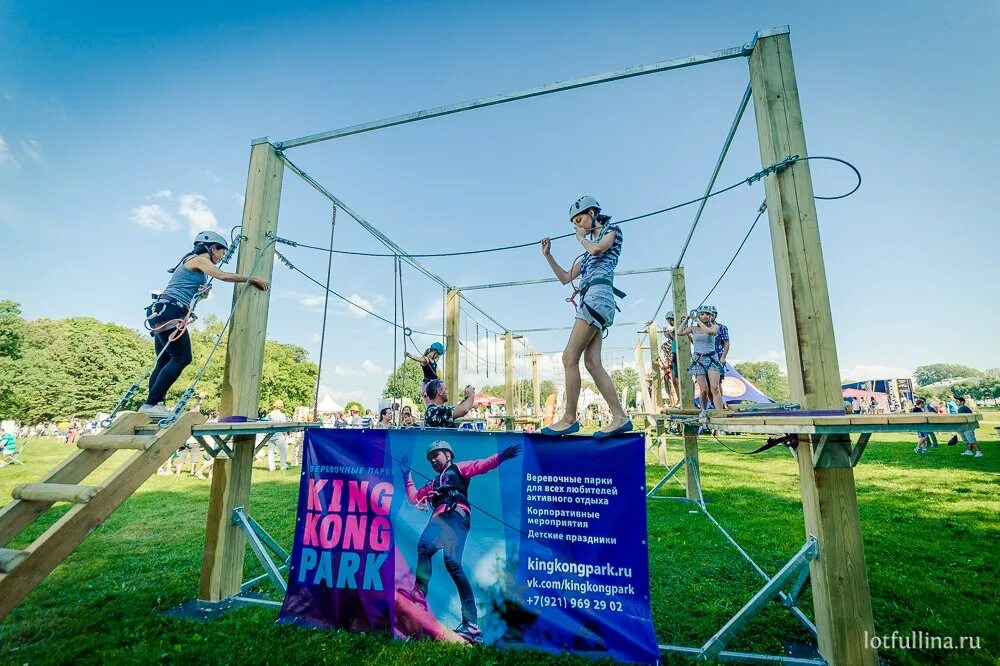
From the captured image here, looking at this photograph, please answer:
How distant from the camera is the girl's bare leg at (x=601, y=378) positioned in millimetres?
3412

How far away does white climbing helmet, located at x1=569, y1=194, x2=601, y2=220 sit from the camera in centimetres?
369

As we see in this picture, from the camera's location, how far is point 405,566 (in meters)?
3.41

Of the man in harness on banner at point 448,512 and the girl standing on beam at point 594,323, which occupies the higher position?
the girl standing on beam at point 594,323

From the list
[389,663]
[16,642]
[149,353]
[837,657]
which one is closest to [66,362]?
[149,353]

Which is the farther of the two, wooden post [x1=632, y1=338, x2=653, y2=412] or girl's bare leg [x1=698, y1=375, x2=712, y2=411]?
wooden post [x1=632, y1=338, x2=653, y2=412]

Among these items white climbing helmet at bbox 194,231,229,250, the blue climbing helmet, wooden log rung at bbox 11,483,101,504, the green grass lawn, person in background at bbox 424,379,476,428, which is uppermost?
white climbing helmet at bbox 194,231,229,250

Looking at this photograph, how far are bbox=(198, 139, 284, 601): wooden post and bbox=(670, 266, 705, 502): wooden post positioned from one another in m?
6.26

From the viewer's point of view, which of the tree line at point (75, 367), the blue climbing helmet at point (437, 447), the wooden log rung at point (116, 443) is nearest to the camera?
the wooden log rung at point (116, 443)

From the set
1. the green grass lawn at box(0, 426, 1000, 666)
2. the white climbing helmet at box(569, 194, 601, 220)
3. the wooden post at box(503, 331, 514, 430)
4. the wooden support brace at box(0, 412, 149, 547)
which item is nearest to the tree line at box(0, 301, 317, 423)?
the wooden post at box(503, 331, 514, 430)

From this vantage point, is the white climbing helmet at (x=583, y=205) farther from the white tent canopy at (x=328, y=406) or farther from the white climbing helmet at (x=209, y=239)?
the white tent canopy at (x=328, y=406)

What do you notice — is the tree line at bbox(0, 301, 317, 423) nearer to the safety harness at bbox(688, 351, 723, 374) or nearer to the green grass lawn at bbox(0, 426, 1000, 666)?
the green grass lawn at bbox(0, 426, 1000, 666)

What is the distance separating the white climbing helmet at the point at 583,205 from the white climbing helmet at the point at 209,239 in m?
3.37

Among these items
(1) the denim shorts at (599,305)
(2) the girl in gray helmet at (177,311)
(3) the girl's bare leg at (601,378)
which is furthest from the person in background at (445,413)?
(2) the girl in gray helmet at (177,311)

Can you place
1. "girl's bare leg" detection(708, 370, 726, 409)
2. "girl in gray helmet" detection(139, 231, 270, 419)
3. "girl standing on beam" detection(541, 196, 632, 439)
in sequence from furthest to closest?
"girl's bare leg" detection(708, 370, 726, 409) < "girl in gray helmet" detection(139, 231, 270, 419) < "girl standing on beam" detection(541, 196, 632, 439)
